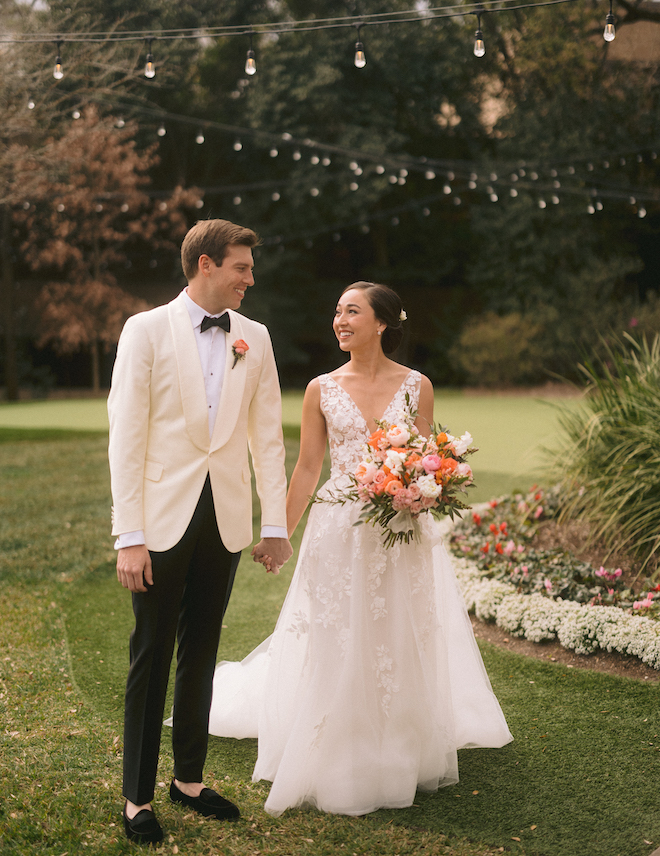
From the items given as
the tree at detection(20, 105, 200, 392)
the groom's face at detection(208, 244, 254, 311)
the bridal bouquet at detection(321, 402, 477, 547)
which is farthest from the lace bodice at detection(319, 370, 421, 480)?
the tree at detection(20, 105, 200, 392)

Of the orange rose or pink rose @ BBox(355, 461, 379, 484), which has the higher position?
pink rose @ BBox(355, 461, 379, 484)

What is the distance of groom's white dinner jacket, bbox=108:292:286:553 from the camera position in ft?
8.38

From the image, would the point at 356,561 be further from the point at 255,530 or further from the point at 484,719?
the point at 255,530

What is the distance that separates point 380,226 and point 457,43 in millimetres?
6113

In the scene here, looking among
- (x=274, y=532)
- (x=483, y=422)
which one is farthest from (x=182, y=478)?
(x=483, y=422)

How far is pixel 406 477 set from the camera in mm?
2865

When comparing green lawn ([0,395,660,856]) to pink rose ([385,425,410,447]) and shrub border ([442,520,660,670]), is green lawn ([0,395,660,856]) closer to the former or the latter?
shrub border ([442,520,660,670])

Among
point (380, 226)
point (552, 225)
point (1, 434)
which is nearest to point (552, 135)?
point (552, 225)

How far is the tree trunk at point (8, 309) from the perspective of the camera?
75.3 feet

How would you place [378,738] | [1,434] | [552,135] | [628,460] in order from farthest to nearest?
[552,135] < [1,434] < [628,460] < [378,738]

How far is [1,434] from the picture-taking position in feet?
52.7

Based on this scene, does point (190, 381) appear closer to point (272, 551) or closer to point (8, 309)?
point (272, 551)

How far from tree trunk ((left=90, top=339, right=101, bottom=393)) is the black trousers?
23165mm

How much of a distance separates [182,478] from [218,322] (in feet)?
1.80
